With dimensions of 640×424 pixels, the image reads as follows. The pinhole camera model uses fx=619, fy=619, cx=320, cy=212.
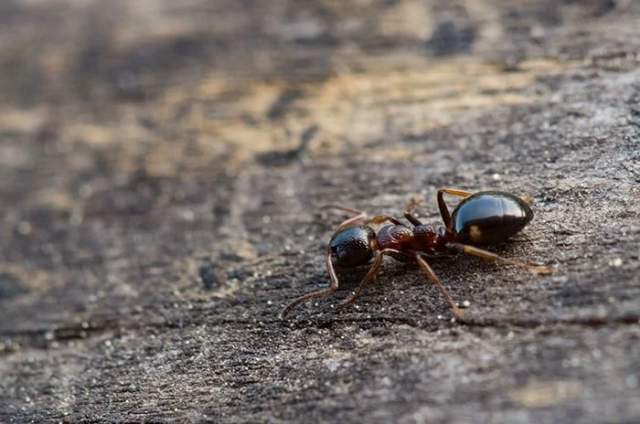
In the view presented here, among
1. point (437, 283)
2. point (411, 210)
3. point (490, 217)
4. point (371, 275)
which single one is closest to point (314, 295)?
point (371, 275)

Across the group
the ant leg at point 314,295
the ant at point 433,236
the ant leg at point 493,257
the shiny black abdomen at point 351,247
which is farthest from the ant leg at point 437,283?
the ant leg at point 314,295

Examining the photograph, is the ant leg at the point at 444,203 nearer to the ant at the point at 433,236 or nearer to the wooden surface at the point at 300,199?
the ant at the point at 433,236

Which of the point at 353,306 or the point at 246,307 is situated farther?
the point at 246,307

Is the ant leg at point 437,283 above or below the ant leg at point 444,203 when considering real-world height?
below

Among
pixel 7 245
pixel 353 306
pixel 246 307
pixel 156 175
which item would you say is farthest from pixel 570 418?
pixel 7 245

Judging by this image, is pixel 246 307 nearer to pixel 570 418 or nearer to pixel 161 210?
pixel 161 210

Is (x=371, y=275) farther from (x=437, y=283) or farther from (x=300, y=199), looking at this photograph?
(x=300, y=199)

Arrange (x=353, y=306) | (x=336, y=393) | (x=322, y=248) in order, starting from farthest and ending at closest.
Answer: (x=322, y=248) → (x=353, y=306) → (x=336, y=393)
